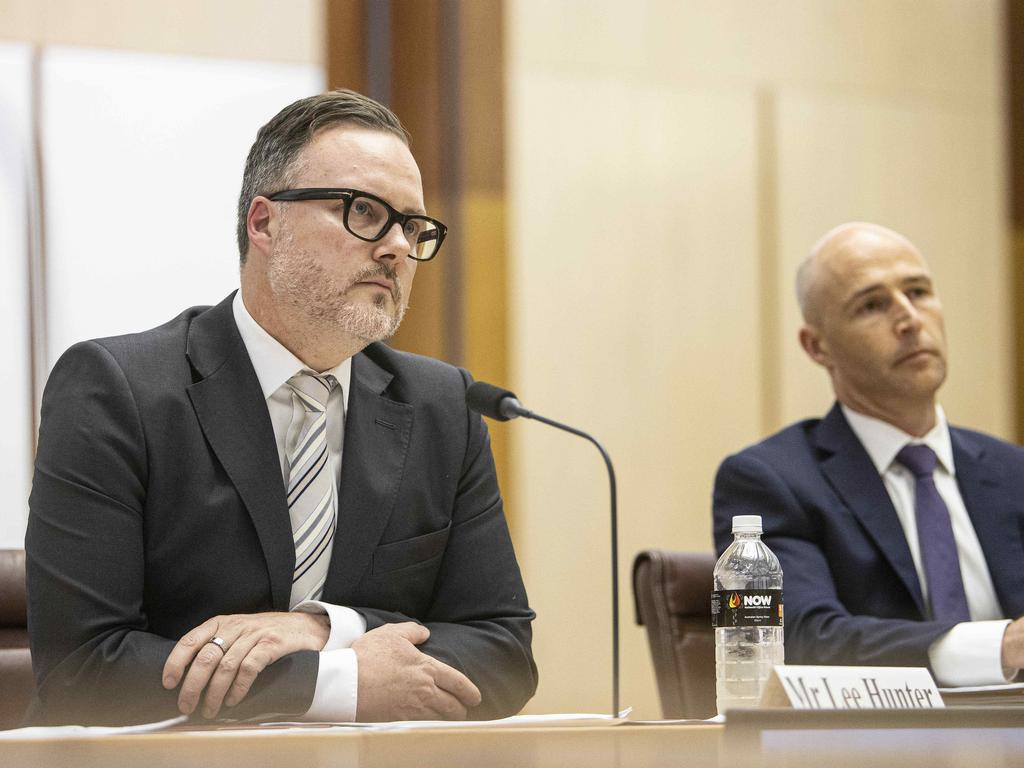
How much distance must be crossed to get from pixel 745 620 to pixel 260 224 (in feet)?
3.33

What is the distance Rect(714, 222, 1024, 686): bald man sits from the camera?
2.28m

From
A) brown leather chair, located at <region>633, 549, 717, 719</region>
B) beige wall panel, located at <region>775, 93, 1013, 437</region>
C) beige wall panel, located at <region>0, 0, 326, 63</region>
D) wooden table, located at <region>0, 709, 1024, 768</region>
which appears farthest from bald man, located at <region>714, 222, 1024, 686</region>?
beige wall panel, located at <region>0, 0, 326, 63</region>

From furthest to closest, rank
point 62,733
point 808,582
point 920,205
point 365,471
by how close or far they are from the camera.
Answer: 1. point 920,205
2. point 808,582
3. point 365,471
4. point 62,733

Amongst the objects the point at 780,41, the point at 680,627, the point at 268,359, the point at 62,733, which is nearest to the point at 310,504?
the point at 268,359

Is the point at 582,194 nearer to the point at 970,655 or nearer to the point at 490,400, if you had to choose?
the point at 970,655

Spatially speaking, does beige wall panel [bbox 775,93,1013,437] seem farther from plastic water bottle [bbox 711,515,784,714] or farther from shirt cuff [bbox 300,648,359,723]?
shirt cuff [bbox 300,648,359,723]

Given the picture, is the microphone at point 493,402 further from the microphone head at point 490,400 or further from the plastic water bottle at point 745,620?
the plastic water bottle at point 745,620

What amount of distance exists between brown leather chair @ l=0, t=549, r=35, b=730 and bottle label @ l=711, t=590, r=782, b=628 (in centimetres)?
115

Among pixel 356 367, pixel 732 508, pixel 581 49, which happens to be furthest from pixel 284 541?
pixel 581 49

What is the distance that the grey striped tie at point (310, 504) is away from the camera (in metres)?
1.95

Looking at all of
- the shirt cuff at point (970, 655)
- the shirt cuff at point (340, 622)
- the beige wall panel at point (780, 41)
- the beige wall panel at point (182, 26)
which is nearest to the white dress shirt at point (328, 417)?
the shirt cuff at point (340, 622)

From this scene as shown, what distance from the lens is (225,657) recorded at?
167cm

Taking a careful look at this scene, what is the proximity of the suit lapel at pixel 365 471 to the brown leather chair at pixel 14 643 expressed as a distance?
595 mm

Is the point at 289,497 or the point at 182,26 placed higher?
the point at 182,26
